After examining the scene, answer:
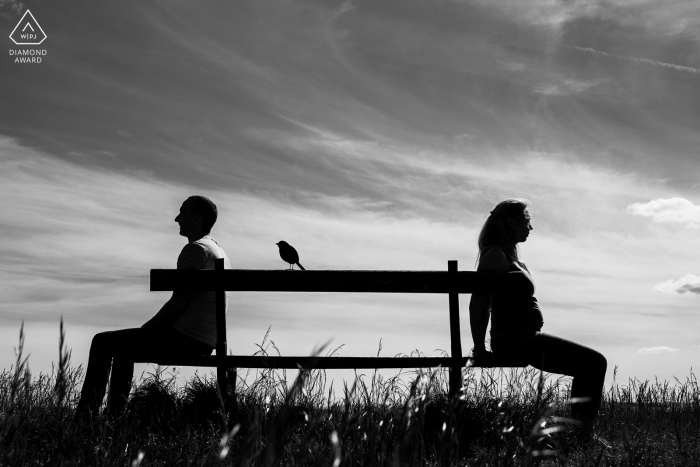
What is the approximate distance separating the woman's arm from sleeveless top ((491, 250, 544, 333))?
124 millimetres

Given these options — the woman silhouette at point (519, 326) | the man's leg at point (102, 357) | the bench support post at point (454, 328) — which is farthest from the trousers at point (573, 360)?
the man's leg at point (102, 357)

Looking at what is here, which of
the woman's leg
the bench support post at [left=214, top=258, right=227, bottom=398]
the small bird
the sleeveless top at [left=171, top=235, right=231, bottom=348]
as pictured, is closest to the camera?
the woman's leg

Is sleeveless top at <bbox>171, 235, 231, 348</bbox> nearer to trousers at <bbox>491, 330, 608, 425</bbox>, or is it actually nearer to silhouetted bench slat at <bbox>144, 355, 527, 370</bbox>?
silhouetted bench slat at <bbox>144, 355, 527, 370</bbox>

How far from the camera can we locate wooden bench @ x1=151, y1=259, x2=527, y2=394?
537 centimetres

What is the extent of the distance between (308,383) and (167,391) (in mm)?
1552

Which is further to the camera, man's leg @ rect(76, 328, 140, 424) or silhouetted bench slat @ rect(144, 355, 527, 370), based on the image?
man's leg @ rect(76, 328, 140, 424)

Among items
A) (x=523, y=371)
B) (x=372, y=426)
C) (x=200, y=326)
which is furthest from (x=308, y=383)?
(x=372, y=426)

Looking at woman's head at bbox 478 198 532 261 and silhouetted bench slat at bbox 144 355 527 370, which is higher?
woman's head at bbox 478 198 532 261

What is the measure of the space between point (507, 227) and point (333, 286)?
160 centimetres

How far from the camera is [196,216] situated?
20.6ft

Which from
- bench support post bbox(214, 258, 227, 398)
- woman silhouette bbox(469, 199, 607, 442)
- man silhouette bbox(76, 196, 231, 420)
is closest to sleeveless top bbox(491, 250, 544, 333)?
woman silhouette bbox(469, 199, 607, 442)

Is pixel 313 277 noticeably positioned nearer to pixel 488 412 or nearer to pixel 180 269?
pixel 180 269

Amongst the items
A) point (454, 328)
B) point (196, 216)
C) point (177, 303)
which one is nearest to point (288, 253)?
point (196, 216)

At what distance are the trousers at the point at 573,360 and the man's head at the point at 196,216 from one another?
10.0 ft
